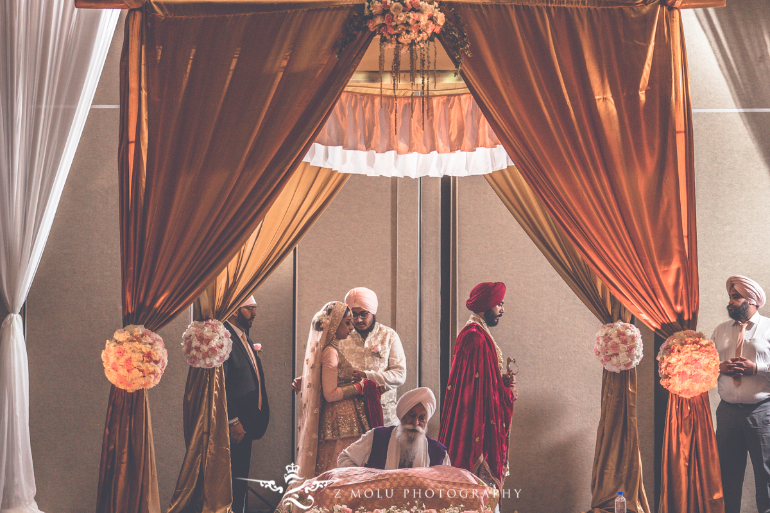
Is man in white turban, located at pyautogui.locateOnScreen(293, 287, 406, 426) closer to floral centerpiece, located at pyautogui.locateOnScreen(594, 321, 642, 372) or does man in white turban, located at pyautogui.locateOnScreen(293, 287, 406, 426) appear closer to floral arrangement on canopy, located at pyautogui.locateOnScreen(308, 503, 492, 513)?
floral centerpiece, located at pyautogui.locateOnScreen(594, 321, 642, 372)

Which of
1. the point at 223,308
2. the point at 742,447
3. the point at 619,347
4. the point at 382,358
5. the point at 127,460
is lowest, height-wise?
the point at 742,447

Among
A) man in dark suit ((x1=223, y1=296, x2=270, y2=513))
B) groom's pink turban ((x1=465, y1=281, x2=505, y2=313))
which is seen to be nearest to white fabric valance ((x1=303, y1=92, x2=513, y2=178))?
Answer: groom's pink turban ((x1=465, y1=281, x2=505, y2=313))

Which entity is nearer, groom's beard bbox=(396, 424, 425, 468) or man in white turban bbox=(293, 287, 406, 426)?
groom's beard bbox=(396, 424, 425, 468)

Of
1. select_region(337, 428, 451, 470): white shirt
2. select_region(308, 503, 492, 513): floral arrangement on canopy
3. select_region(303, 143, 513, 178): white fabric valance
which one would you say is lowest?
select_region(308, 503, 492, 513): floral arrangement on canopy

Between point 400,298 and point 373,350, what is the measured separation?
2.45 feet

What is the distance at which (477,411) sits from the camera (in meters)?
3.83

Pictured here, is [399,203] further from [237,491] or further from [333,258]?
[237,491]

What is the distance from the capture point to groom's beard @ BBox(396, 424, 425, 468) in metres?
3.09

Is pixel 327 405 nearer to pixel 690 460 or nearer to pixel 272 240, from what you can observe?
pixel 272 240

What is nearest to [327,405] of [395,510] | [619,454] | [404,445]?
[404,445]

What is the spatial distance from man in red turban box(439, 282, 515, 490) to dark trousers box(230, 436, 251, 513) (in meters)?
1.24

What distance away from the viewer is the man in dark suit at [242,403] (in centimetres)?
411

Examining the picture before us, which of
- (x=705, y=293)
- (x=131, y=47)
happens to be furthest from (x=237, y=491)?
(x=705, y=293)

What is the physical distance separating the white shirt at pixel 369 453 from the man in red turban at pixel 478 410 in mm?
709
